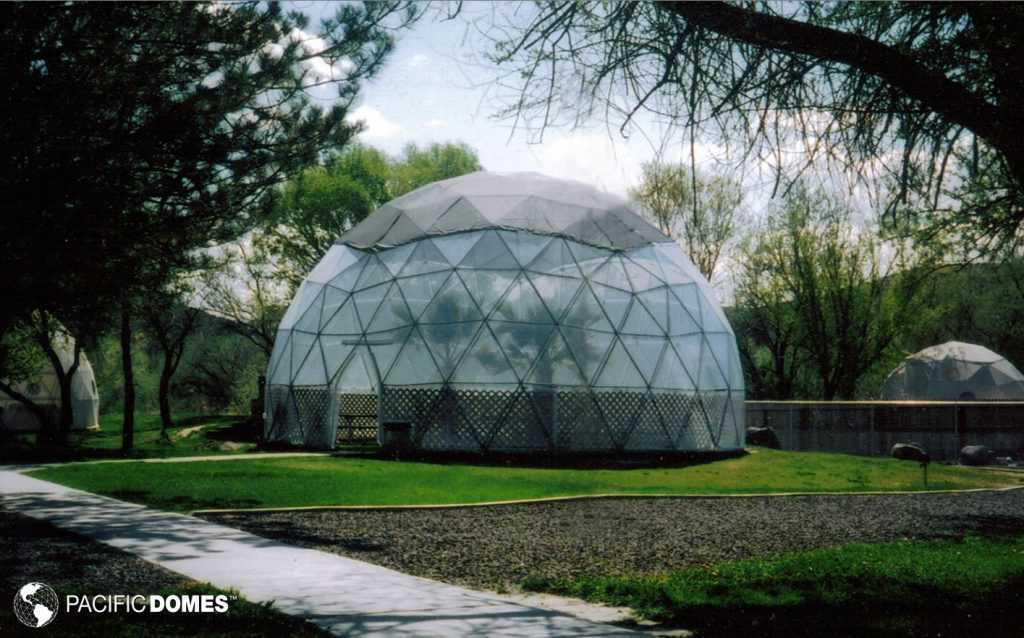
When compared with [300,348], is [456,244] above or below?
above

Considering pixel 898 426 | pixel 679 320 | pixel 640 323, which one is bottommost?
pixel 898 426

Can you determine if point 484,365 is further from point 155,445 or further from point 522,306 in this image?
point 155,445

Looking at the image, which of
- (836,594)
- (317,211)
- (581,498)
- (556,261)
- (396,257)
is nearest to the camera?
(836,594)

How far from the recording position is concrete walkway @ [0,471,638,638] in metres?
5.09

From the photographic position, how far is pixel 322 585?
20.5 ft

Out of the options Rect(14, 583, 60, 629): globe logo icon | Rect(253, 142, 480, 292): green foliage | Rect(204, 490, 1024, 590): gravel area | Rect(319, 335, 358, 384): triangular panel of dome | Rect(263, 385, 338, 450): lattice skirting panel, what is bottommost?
Rect(204, 490, 1024, 590): gravel area

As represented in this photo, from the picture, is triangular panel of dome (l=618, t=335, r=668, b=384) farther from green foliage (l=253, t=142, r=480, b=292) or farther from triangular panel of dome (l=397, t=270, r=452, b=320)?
green foliage (l=253, t=142, r=480, b=292)

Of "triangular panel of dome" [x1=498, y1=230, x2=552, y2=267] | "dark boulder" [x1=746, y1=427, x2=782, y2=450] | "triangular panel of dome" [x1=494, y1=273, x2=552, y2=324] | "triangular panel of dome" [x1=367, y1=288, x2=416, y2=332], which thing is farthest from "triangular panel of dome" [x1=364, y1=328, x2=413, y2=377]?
"dark boulder" [x1=746, y1=427, x2=782, y2=450]

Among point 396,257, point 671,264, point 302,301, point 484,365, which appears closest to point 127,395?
point 302,301

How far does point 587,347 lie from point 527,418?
6.34 ft

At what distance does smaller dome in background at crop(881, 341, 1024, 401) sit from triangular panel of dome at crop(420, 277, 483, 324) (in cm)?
2469

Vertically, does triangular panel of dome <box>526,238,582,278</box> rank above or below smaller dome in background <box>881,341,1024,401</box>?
above

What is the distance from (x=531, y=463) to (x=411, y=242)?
6.23 m

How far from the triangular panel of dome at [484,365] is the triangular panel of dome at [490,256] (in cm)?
171
